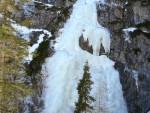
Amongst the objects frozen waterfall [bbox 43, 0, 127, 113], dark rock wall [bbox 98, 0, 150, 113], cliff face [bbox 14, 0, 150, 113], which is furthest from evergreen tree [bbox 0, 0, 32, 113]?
dark rock wall [bbox 98, 0, 150, 113]

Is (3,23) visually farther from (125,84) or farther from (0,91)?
(125,84)

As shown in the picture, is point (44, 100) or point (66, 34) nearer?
point (44, 100)

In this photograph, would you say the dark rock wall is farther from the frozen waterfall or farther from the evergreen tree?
the evergreen tree

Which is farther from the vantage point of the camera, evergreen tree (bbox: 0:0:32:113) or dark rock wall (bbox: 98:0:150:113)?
dark rock wall (bbox: 98:0:150:113)

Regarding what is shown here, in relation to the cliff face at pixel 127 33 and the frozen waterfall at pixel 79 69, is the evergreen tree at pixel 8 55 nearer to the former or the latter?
the frozen waterfall at pixel 79 69

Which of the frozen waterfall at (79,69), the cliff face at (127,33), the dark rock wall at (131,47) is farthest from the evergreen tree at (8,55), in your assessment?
the dark rock wall at (131,47)

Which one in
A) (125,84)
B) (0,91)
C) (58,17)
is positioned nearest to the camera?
(0,91)

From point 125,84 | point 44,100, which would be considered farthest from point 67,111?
point 125,84
